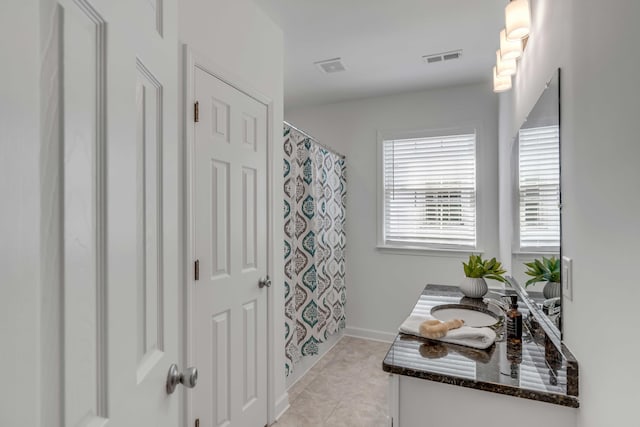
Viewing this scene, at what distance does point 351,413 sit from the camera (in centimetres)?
229

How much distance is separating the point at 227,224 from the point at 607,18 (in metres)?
1.61

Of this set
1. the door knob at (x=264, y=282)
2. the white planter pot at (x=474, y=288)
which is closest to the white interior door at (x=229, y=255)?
the door knob at (x=264, y=282)

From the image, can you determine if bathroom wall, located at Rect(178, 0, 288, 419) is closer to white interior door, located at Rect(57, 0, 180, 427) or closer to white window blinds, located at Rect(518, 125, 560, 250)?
white interior door, located at Rect(57, 0, 180, 427)

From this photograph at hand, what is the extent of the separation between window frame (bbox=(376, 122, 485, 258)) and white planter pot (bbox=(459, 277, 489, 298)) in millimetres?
1422

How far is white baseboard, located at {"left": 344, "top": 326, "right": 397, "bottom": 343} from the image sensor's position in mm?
3634

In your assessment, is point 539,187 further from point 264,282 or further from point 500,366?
point 264,282

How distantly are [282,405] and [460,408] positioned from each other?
148cm

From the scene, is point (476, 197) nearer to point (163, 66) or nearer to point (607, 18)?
point (607, 18)

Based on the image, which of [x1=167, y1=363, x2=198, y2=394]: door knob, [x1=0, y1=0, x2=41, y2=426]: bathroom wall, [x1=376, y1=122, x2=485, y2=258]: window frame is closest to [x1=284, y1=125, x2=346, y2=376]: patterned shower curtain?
[x1=376, y1=122, x2=485, y2=258]: window frame

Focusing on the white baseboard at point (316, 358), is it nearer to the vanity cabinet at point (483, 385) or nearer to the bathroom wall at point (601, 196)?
the vanity cabinet at point (483, 385)

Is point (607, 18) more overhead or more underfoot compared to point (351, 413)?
more overhead

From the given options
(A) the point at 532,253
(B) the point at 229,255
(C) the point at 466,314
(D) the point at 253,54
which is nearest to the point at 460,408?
(C) the point at 466,314

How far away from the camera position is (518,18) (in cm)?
155

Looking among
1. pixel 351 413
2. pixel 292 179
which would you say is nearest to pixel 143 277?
pixel 292 179
